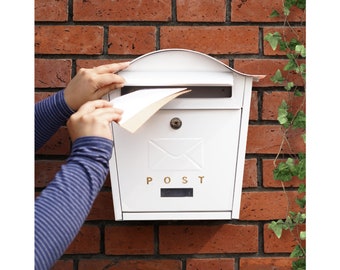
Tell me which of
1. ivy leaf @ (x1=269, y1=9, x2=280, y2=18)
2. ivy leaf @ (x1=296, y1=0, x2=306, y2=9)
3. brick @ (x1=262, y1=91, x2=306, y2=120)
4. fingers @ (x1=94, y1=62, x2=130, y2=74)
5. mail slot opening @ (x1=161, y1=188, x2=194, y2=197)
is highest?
ivy leaf @ (x1=296, y1=0, x2=306, y2=9)

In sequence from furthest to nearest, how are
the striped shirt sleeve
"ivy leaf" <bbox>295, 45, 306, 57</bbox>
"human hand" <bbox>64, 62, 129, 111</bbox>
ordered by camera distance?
"ivy leaf" <bbox>295, 45, 306, 57</bbox> < "human hand" <bbox>64, 62, 129, 111</bbox> < the striped shirt sleeve

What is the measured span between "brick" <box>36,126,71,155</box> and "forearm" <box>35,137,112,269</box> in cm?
46

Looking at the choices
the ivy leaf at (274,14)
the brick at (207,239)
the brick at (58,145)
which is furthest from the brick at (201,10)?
the brick at (207,239)

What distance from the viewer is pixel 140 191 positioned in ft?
4.59

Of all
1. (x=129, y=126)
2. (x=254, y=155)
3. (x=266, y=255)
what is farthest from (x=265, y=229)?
(x=129, y=126)

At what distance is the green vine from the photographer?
Answer: 5.24 ft

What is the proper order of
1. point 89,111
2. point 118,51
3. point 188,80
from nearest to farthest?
point 89,111
point 188,80
point 118,51

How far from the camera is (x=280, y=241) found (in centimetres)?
164

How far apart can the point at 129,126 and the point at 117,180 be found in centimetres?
21

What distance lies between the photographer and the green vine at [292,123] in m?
1.60

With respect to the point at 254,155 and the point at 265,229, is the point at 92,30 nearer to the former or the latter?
the point at 254,155

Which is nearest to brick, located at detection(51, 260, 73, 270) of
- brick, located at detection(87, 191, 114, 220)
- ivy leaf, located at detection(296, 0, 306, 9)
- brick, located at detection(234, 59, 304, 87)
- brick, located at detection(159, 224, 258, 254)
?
brick, located at detection(87, 191, 114, 220)

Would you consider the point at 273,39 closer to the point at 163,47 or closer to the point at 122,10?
the point at 163,47

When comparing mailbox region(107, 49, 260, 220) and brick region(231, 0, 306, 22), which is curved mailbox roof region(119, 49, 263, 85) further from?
brick region(231, 0, 306, 22)
